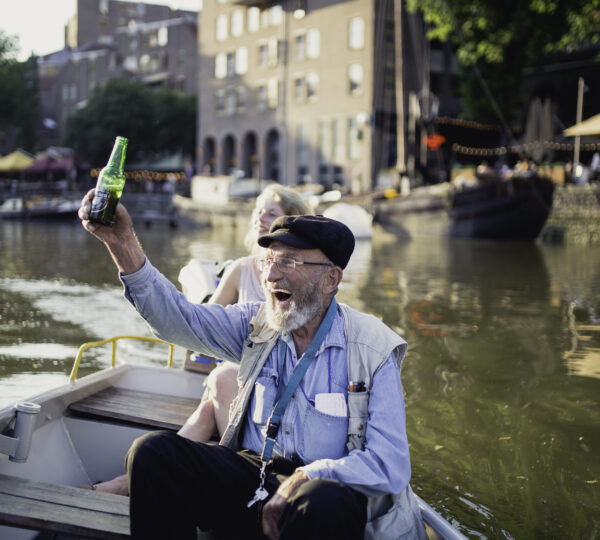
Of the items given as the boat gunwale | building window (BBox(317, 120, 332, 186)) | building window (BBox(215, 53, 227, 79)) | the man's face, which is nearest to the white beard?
the man's face

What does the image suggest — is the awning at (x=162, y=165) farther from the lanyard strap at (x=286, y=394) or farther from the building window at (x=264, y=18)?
the lanyard strap at (x=286, y=394)

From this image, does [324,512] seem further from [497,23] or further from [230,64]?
[230,64]

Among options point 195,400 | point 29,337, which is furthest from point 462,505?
Answer: point 29,337

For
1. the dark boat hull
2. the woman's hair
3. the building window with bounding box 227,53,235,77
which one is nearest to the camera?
the woman's hair

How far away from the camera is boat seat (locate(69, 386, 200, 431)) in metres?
3.68

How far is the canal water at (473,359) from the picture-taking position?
165 inches

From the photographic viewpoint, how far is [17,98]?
5438cm

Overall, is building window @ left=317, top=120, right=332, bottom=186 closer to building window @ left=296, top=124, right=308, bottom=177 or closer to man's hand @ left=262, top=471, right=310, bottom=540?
building window @ left=296, top=124, right=308, bottom=177

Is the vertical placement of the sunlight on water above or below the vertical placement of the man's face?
below

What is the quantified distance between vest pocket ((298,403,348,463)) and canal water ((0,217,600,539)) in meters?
1.53

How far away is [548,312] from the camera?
34.9 ft

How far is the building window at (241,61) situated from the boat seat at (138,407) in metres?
44.8

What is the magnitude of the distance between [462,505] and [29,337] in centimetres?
593

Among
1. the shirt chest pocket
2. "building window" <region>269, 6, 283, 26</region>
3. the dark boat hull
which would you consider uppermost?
"building window" <region>269, 6, 283, 26</region>
